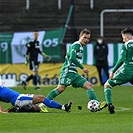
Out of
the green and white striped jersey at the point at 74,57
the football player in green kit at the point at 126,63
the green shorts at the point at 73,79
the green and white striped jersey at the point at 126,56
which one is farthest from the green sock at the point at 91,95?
the green and white striped jersey at the point at 126,56

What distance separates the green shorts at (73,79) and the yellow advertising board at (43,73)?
14.2 metres

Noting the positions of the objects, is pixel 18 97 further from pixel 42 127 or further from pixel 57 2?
pixel 57 2

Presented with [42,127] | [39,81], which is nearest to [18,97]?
[42,127]

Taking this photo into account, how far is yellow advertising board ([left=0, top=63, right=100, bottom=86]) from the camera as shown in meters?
32.3

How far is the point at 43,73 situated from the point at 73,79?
1472cm

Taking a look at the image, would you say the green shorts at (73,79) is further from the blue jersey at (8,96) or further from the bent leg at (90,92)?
the blue jersey at (8,96)

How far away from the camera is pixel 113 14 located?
38469 mm

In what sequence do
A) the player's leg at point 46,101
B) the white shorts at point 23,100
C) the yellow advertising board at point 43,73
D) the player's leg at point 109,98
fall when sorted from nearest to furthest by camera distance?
the white shorts at point 23,100, the player's leg at point 46,101, the player's leg at point 109,98, the yellow advertising board at point 43,73

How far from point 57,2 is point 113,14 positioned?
318 cm

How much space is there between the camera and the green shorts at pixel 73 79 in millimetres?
17734

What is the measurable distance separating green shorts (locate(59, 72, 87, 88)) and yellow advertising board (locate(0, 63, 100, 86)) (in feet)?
46.7

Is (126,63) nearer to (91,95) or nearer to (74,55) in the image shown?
(91,95)

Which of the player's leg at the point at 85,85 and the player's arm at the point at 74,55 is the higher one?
the player's arm at the point at 74,55

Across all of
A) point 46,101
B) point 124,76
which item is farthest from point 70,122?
point 124,76
